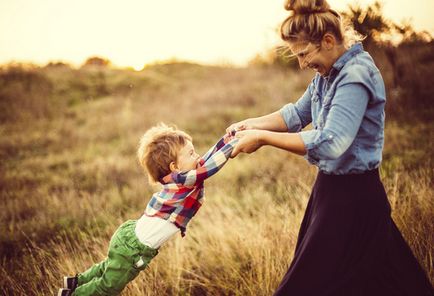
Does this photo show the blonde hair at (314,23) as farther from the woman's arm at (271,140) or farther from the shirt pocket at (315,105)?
the woman's arm at (271,140)

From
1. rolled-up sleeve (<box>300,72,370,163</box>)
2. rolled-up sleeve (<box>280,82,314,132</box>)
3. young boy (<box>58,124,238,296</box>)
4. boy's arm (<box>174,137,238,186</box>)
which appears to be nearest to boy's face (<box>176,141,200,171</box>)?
young boy (<box>58,124,238,296</box>)

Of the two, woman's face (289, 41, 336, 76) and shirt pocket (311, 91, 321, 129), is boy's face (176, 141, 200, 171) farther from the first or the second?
woman's face (289, 41, 336, 76)

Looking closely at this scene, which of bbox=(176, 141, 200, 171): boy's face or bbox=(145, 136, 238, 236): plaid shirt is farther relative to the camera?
bbox=(176, 141, 200, 171): boy's face

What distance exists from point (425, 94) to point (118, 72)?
19.6 meters

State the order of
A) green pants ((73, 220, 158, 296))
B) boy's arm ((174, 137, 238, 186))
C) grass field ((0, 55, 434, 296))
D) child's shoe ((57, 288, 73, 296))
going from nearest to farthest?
boy's arm ((174, 137, 238, 186))
green pants ((73, 220, 158, 296))
child's shoe ((57, 288, 73, 296))
grass field ((0, 55, 434, 296))

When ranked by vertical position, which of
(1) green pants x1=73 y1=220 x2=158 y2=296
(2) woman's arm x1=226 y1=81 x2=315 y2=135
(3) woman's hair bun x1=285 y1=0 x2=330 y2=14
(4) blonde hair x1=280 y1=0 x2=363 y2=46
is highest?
(3) woman's hair bun x1=285 y1=0 x2=330 y2=14

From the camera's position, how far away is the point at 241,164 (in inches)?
272

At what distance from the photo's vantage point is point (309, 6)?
159 centimetres

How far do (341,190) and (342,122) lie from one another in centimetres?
37

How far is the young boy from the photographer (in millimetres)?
2211

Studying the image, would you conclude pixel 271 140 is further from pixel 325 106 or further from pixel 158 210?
pixel 158 210

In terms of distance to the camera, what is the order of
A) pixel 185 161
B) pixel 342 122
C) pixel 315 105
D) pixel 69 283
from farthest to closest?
pixel 69 283
pixel 185 161
pixel 315 105
pixel 342 122

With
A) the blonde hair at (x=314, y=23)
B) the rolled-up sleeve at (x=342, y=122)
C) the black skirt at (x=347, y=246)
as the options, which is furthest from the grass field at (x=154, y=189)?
the blonde hair at (x=314, y=23)

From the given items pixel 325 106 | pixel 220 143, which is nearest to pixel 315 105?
pixel 325 106
